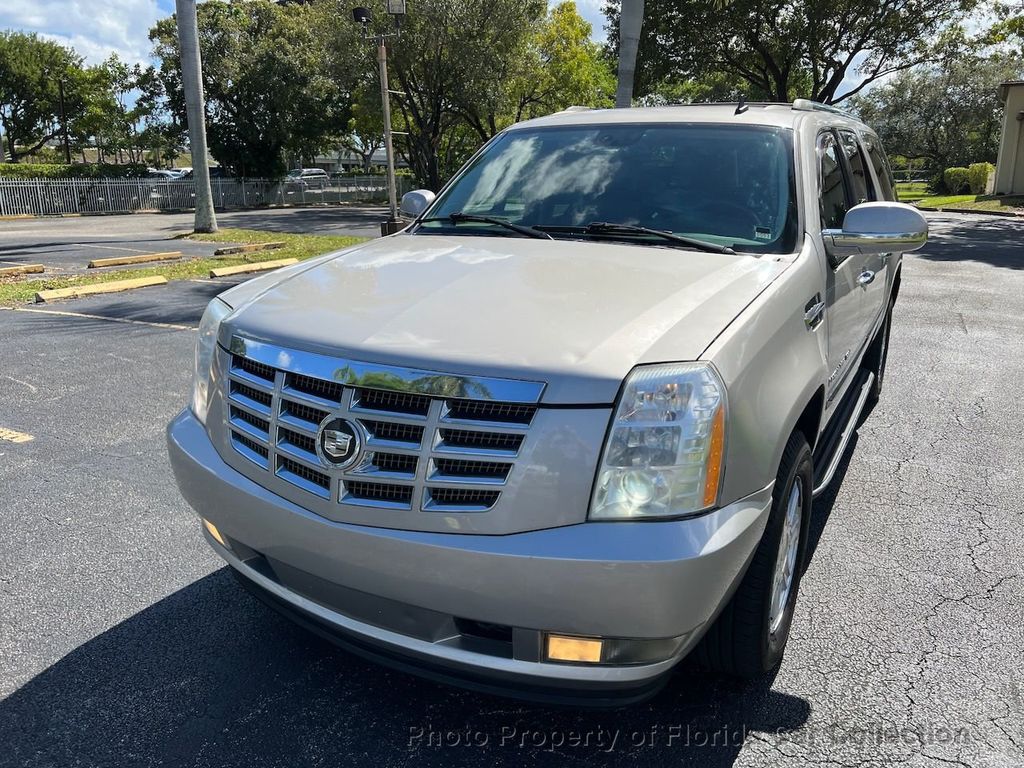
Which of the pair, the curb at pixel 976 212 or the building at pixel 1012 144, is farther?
the building at pixel 1012 144

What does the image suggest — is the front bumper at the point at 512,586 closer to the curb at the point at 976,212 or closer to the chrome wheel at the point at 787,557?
the chrome wheel at the point at 787,557

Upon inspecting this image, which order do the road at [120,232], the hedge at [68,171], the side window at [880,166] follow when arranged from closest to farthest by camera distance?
the side window at [880,166] → the road at [120,232] → the hedge at [68,171]

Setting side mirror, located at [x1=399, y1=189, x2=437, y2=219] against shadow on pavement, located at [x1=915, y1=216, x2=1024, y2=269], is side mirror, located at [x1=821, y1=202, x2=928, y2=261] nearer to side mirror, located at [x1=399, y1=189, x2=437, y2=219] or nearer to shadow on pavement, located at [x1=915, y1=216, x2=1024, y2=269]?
side mirror, located at [x1=399, y1=189, x2=437, y2=219]

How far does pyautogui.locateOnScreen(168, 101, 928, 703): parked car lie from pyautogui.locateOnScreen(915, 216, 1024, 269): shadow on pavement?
1354 centimetres

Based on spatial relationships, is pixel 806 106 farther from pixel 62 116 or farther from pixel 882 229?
pixel 62 116

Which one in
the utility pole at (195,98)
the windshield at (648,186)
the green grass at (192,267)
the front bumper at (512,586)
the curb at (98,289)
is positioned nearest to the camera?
the front bumper at (512,586)

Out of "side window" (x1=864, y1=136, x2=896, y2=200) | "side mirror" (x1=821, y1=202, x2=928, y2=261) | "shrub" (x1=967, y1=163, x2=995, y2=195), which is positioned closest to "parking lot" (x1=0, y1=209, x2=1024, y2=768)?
"side mirror" (x1=821, y1=202, x2=928, y2=261)

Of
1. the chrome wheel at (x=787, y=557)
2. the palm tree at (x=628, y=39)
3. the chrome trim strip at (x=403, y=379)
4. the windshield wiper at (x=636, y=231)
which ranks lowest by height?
the chrome wheel at (x=787, y=557)

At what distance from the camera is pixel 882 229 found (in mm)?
3070

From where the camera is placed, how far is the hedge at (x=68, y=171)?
3038 cm

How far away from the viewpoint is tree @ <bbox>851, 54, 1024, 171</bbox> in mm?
46156

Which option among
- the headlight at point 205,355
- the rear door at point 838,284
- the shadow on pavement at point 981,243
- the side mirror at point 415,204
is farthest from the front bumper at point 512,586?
the shadow on pavement at point 981,243

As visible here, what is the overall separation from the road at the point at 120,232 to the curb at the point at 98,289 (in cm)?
260

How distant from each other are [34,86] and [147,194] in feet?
67.7
